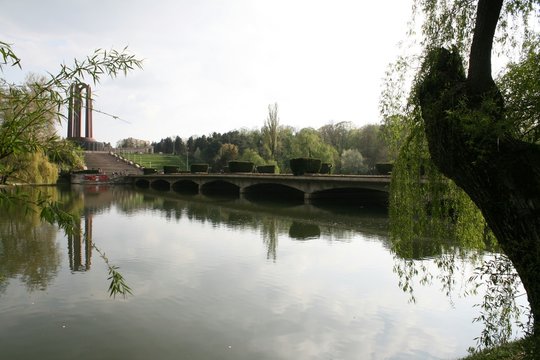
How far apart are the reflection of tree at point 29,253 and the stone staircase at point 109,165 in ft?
193

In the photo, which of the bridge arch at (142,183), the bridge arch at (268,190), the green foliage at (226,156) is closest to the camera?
the bridge arch at (268,190)

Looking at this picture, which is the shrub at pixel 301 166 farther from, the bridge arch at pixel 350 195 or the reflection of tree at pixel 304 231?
the reflection of tree at pixel 304 231

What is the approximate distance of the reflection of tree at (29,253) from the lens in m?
9.70

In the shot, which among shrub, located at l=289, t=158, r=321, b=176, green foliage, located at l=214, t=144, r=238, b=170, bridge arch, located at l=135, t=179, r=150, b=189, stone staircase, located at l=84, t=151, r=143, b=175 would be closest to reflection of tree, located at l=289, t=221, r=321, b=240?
shrub, located at l=289, t=158, r=321, b=176

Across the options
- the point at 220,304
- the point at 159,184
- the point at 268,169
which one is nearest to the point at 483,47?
the point at 220,304

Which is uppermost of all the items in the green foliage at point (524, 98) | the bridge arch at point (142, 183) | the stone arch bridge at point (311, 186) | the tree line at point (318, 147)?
the tree line at point (318, 147)

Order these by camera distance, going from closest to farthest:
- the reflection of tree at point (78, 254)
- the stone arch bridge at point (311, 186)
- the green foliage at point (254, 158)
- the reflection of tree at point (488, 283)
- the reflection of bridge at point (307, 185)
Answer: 1. the reflection of tree at point (488, 283)
2. the reflection of tree at point (78, 254)
3. the reflection of bridge at point (307, 185)
4. the stone arch bridge at point (311, 186)
5. the green foliage at point (254, 158)

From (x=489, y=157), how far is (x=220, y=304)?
5966mm

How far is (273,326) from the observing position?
282 inches

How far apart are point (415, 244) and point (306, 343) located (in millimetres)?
8411

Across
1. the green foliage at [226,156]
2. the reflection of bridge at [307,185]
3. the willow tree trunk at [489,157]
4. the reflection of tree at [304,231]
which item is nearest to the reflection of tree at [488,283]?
the willow tree trunk at [489,157]

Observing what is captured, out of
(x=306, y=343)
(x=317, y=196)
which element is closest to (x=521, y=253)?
(x=306, y=343)

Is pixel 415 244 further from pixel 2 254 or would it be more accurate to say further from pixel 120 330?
pixel 2 254

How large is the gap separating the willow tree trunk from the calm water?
3.29m
